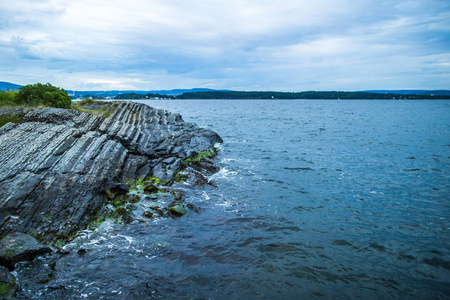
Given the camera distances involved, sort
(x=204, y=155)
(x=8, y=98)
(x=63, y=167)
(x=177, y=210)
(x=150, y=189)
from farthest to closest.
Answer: (x=8, y=98) → (x=204, y=155) → (x=150, y=189) → (x=63, y=167) → (x=177, y=210)

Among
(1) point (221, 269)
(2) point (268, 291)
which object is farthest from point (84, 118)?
(2) point (268, 291)

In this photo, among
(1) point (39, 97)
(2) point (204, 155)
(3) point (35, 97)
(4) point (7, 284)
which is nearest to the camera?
(4) point (7, 284)

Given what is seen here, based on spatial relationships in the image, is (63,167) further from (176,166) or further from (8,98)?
(8,98)

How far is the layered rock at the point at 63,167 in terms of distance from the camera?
12562 millimetres

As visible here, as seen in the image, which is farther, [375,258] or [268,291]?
[375,258]

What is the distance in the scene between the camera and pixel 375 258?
35.0 ft

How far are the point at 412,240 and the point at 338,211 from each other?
3.75 m

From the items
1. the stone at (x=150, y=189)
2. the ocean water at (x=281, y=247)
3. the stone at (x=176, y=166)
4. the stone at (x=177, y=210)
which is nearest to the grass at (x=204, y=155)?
the stone at (x=176, y=166)

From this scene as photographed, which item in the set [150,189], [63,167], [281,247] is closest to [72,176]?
[63,167]

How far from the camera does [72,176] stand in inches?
608

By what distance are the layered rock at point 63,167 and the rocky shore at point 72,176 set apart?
1.4 inches

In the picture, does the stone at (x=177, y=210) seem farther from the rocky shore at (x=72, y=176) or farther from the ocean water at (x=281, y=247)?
the ocean water at (x=281, y=247)

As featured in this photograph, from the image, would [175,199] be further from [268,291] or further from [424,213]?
[424,213]

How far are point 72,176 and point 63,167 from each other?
1103mm
